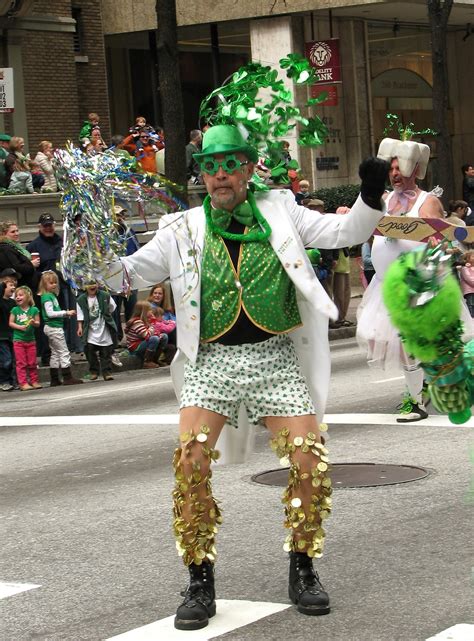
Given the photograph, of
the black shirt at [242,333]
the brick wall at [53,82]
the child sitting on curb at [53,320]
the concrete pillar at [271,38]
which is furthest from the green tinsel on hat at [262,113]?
the brick wall at [53,82]

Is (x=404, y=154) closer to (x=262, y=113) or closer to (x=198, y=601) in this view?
(x=262, y=113)

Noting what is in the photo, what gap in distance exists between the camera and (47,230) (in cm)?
1683

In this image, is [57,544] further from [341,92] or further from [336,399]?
[341,92]

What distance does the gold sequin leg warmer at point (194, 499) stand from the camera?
5.55 m

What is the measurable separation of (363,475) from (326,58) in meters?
20.6

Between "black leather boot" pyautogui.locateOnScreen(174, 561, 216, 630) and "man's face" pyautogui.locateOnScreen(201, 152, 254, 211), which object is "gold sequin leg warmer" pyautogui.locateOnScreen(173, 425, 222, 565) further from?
"man's face" pyautogui.locateOnScreen(201, 152, 254, 211)

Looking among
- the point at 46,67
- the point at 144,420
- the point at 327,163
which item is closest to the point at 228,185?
the point at 144,420

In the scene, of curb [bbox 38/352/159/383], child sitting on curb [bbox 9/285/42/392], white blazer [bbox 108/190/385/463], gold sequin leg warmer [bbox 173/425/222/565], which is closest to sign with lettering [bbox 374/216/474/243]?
white blazer [bbox 108/190/385/463]

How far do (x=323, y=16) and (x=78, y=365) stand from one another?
14584 millimetres

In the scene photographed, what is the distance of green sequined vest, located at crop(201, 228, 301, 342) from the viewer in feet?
18.7

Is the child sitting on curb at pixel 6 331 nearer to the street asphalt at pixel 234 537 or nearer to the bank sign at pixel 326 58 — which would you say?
the street asphalt at pixel 234 537

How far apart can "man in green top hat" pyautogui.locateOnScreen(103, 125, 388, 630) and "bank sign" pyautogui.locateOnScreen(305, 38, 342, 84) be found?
22.2m

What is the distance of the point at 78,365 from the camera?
1667 cm

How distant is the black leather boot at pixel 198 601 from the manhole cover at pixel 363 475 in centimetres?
253
